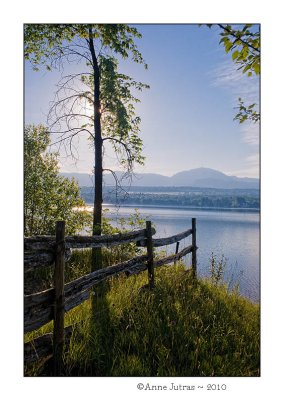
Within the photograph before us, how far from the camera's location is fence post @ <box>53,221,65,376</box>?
3.69m

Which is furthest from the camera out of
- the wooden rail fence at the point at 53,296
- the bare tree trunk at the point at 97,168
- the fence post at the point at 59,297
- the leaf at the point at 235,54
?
the bare tree trunk at the point at 97,168

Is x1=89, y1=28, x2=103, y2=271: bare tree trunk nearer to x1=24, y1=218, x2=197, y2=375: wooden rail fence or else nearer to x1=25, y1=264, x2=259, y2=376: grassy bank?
x1=25, y1=264, x2=259, y2=376: grassy bank

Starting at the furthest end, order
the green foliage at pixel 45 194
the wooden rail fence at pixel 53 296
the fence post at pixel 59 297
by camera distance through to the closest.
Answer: the green foliage at pixel 45 194 → the fence post at pixel 59 297 → the wooden rail fence at pixel 53 296

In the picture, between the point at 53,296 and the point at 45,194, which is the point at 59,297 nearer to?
the point at 53,296

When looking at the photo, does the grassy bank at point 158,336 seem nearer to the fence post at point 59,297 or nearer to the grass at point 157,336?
the grass at point 157,336

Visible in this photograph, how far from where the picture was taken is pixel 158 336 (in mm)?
4258

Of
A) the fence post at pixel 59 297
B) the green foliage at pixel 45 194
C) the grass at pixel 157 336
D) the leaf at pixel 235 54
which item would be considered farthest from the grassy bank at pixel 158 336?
the green foliage at pixel 45 194

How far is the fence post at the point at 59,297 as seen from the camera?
3693mm

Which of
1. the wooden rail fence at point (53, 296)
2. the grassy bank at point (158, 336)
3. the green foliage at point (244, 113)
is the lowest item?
the grassy bank at point (158, 336)

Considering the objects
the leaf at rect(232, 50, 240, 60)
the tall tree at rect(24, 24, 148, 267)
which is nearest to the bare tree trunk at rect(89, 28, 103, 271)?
the tall tree at rect(24, 24, 148, 267)

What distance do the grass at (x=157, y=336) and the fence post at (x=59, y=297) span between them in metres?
0.12

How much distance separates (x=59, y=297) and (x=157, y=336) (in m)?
1.45

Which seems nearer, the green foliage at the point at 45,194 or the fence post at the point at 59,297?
the fence post at the point at 59,297

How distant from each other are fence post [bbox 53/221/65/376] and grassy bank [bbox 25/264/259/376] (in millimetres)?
122
